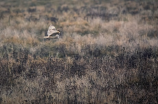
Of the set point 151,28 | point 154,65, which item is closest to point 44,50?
point 154,65

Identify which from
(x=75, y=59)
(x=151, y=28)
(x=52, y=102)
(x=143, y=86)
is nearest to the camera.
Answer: (x=52, y=102)

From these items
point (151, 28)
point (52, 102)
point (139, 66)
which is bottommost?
A: point (52, 102)

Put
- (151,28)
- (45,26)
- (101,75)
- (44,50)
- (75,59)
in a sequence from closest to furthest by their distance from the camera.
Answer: (101,75) < (75,59) < (44,50) < (151,28) < (45,26)

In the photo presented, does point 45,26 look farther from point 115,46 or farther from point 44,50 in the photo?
point 115,46

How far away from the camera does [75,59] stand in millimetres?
6566

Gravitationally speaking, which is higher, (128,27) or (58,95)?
(128,27)

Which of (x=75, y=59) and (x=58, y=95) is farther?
(x=75, y=59)

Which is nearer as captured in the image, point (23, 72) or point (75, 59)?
point (23, 72)

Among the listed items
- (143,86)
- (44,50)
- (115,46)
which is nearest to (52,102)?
(143,86)

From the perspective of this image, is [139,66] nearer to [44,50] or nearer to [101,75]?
[101,75]

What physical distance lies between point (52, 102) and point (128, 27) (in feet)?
24.7

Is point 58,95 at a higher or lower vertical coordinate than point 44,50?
lower

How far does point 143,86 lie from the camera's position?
460 cm

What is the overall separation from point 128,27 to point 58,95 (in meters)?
7.30
